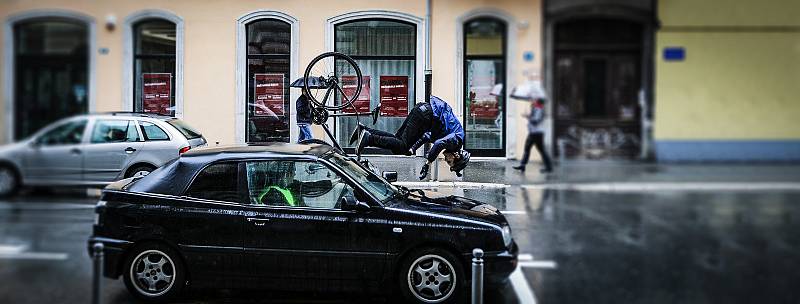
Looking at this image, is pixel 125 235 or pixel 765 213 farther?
pixel 765 213

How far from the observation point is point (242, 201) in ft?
13.3

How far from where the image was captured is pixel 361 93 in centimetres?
327

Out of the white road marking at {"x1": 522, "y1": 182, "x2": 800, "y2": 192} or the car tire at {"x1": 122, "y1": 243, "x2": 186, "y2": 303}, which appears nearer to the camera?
the car tire at {"x1": 122, "y1": 243, "x2": 186, "y2": 303}

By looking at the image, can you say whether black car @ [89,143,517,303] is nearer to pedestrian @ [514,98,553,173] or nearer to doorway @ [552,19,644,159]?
pedestrian @ [514,98,553,173]

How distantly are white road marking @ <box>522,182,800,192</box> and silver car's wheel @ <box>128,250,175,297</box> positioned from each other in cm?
225

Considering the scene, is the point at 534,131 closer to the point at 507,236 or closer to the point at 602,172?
A: the point at 507,236

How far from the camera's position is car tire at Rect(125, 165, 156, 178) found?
3.06 metres

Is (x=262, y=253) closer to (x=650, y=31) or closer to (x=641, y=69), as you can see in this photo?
(x=641, y=69)

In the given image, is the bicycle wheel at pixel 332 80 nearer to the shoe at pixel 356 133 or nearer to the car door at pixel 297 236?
the shoe at pixel 356 133

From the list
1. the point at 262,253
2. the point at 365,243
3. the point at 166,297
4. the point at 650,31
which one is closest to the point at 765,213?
the point at 650,31

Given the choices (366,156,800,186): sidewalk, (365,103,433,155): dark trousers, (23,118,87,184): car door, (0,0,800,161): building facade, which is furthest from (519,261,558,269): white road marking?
(23,118,87,184): car door

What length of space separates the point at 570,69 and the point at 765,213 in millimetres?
2558

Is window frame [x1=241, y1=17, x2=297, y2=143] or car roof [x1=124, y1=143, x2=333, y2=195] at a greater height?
window frame [x1=241, y1=17, x2=297, y2=143]

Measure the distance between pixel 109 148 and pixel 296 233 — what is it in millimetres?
1465
